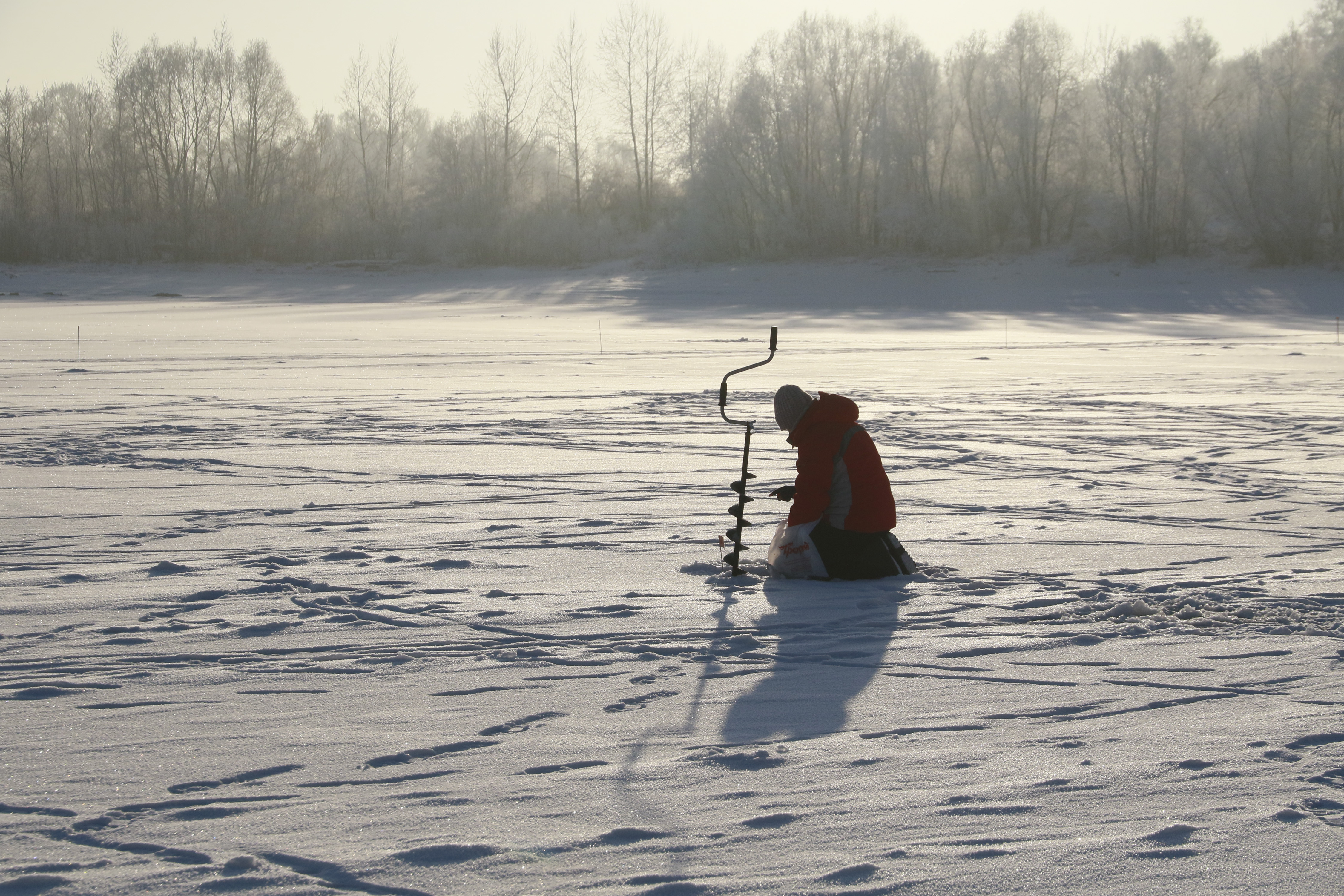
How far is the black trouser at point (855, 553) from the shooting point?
625 centimetres

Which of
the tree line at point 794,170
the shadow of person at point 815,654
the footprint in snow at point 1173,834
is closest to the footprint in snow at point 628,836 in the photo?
the shadow of person at point 815,654

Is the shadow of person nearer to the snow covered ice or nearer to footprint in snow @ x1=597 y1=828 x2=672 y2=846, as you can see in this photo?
the snow covered ice

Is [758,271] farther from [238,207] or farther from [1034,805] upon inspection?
[1034,805]

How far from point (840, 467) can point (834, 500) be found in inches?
7.8

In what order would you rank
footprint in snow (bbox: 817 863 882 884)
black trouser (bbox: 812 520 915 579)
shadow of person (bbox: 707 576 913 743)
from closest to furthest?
footprint in snow (bbox: 817 863 882 884)
shadow of person (bbox: 707 576 913 743)
black trouser (bbox: 812 520 915 579)

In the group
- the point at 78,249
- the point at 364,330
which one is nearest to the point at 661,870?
the point at 364,330

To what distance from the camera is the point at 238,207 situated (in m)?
54.2

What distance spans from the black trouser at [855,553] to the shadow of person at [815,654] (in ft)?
0.19

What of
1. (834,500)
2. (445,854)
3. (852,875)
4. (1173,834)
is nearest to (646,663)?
(834,500)

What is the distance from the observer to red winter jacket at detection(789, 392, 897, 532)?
604 centimetres

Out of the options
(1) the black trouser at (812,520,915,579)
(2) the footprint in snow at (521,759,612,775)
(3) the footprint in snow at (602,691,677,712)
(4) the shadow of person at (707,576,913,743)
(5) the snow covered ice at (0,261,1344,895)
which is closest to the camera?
(5) the snow covered ice at (0,261,1344,895)

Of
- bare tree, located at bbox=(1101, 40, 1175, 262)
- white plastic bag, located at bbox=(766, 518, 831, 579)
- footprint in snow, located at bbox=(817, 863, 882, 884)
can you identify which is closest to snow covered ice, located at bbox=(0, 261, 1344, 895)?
footprint in snow, located at bbox=(817, 863, 882, 884)

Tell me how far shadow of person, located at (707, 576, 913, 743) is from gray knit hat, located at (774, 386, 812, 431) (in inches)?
33.5

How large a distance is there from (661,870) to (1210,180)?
45.3 m
